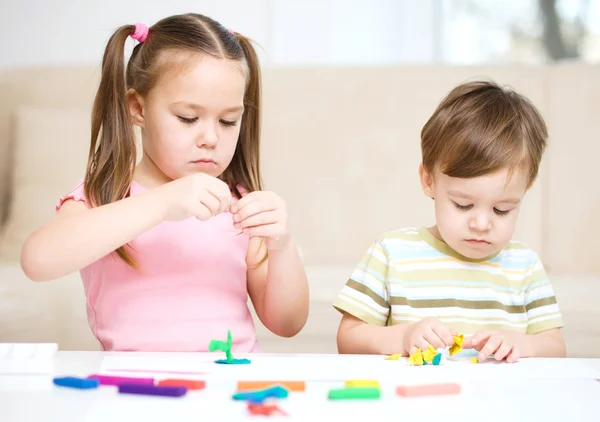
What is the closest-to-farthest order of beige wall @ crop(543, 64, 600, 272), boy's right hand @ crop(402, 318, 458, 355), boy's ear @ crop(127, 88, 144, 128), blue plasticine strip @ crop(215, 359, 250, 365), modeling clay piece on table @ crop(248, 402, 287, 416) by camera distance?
modeling clay piece on table @ crop(248, 402, 287, 416)
blue plasticine strip @ crop(215, 359, 250, 365)
boy's right hand @ crop(402, 318, 458, 355)
boy's ear @ crop(127, 88, 144, 128)
beige wall @ crop(543, 64, 600, 272)

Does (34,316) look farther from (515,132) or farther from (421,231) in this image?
(515,132)

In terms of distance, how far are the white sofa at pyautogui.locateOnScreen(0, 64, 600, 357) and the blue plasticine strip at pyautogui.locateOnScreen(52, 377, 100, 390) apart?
1.47 metres

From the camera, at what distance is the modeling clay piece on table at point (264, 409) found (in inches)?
25.2

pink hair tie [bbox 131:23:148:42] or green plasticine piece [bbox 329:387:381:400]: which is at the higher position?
pink hair tie [bbox 131:23:148:42]

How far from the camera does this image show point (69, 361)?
2.89 feet

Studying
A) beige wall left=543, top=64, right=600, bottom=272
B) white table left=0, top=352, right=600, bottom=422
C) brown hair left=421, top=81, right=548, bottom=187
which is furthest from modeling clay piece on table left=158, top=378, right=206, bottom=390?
beige wall left=543, top=64, right=600, bottom=272

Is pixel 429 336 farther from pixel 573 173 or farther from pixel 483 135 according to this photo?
pixel 573 173

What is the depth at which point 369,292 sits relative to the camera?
4.03ft

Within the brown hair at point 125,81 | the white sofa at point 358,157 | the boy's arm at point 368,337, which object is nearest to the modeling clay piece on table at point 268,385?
the boy's arm at point 368,337

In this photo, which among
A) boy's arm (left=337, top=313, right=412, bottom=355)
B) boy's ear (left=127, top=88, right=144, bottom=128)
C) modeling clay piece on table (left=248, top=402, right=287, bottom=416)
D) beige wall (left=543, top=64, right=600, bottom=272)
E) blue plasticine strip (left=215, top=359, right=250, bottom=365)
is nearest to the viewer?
modeling clay piece on table (left=248, top=402, right=287, bottom=416)

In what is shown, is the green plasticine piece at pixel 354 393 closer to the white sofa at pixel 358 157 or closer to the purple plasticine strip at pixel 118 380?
the purple plasticine strip at pixel 118 380

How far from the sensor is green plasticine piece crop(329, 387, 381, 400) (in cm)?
70

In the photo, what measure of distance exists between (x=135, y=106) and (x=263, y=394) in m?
0.67

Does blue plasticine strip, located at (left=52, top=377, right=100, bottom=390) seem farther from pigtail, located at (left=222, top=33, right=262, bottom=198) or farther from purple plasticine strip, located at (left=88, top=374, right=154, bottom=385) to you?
pigtail, located at (left=222, top=33, right=262, bottom=198)
